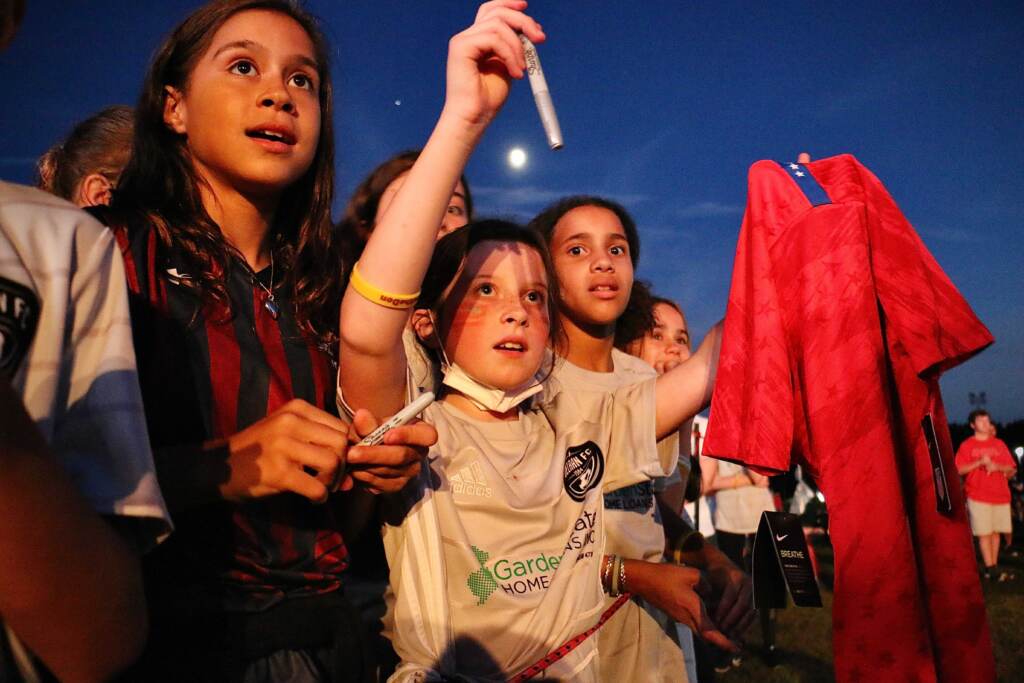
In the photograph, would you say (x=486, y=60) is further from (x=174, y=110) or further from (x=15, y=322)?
(x=15, y=322)

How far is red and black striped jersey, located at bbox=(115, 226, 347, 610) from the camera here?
1.33 metres

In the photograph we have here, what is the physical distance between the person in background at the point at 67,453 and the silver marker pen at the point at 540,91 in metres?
0.93

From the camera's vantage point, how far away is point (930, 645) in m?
1.77

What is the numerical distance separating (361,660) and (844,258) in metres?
1.56

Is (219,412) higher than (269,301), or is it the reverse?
(269,301)

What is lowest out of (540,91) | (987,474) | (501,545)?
(987,474)

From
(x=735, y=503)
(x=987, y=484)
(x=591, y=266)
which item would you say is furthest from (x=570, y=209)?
(x=987, y=484)

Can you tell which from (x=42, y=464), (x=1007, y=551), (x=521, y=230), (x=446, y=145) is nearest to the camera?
(x=42, y=464)

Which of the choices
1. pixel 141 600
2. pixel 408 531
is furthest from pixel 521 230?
pixel 141 600

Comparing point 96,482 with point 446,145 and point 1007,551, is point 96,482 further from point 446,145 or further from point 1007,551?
point 1007,551

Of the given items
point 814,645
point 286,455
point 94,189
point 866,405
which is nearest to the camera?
point 286,455

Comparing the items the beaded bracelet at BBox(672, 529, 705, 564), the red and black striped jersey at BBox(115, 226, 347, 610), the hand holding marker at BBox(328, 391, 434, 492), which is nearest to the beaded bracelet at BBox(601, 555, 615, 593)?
the beaded bracelet at BBox(672, 529, 705, 564)

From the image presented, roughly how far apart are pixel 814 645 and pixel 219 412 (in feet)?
23.7

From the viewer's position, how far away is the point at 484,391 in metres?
2.11
